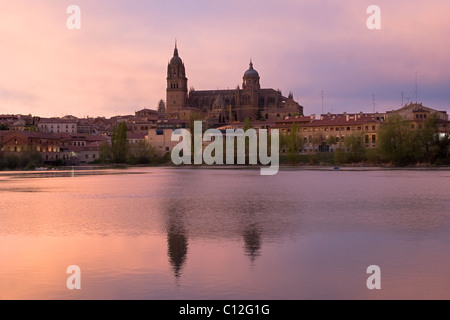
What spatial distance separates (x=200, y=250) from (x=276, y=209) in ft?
40.0

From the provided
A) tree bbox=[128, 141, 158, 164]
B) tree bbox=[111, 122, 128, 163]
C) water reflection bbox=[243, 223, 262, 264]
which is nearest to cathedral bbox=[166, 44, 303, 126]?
tree bbox=[128, 141, 158, 164]

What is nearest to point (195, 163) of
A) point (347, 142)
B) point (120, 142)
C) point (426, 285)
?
point (120, 142)

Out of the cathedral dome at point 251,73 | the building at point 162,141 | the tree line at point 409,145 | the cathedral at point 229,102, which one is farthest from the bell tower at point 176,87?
the tree line at point 409,145

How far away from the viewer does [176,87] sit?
196 metres

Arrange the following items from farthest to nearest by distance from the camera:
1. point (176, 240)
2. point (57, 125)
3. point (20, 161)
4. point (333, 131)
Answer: point (57, 125)
point (333, 131)
point (20, 161)
point (176, 240)

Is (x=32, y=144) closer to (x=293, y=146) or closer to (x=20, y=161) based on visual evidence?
(x=20, y=161)

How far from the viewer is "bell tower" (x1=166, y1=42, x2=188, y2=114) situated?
19500cm

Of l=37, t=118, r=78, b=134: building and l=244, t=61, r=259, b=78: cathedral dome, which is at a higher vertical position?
l=244, t=61, r=259, b=78: cathedral dome

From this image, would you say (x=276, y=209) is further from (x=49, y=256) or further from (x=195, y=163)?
(x=195, y=163)

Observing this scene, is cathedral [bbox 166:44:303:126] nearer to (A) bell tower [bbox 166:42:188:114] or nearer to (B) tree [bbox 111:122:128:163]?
(A) bell tower [bbox 166:42:188:114]

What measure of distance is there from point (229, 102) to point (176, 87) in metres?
22.6

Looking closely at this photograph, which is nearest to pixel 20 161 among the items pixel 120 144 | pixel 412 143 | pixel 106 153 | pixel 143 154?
pixel 106 153

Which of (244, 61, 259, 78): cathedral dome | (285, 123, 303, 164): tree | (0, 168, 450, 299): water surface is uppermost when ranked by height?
(244, 61, 259, 78): cathedral dome

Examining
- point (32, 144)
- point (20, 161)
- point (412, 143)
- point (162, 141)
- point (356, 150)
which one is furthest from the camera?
point (162, 141)
